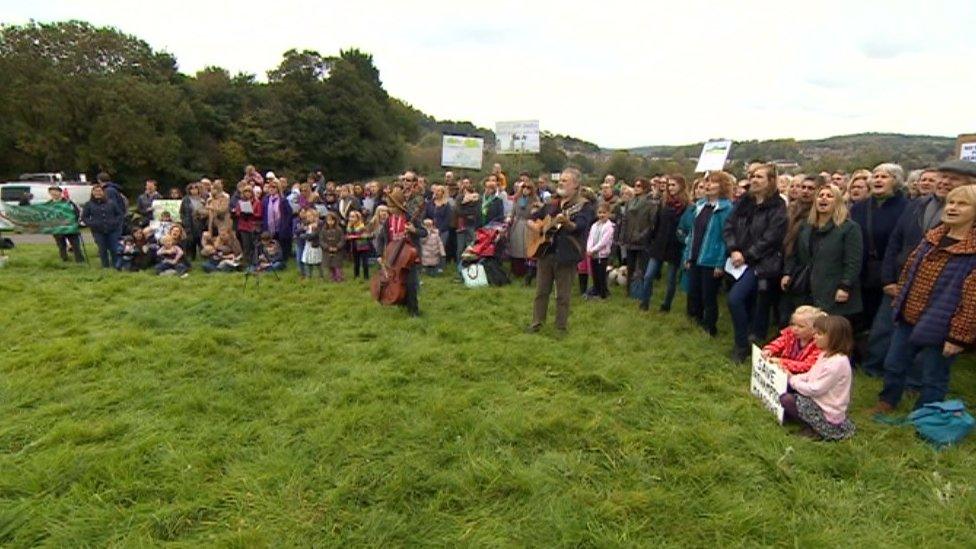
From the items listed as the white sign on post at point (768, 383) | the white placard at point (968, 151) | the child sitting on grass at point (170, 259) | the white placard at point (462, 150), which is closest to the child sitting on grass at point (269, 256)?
the child sitting on grass at point (170, 259)

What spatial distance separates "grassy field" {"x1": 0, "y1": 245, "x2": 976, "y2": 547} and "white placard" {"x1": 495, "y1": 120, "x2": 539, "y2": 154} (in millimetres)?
10788

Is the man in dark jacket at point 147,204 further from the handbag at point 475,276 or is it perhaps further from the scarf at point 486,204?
the handbag at point 475,276

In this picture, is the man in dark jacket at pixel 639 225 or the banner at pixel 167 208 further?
the banner at pixel 167 208

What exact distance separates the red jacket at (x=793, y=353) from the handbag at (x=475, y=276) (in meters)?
5.26

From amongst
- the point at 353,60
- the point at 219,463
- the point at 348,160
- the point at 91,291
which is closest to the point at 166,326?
the point at 91,291

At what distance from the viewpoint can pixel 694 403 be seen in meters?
4.39

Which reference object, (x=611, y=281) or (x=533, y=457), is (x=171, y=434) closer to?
(x=533, y=457)

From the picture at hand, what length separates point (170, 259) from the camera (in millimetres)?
10250

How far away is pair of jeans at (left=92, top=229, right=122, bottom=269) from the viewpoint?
415 inches

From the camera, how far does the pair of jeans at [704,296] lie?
20.1ft

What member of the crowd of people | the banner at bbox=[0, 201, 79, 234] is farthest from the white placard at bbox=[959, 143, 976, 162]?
the banner at bbox=[0, 201, 79, 234]

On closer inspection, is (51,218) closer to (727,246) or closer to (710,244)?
(710,244)

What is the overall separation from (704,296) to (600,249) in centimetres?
216

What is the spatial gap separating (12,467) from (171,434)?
2.69 feet
